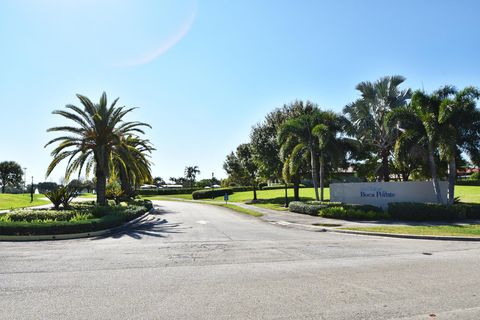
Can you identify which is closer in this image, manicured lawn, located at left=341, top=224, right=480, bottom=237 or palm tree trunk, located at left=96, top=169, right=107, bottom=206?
manicured lawn, located at left=341, top=224, right=480, bottom=237

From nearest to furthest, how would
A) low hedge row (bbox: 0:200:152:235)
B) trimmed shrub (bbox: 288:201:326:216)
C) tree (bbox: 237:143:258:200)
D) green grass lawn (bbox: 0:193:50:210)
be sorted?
1. low hedge row (bbox: 0:200:152:235)
2. trimmed shrub (bbox: 288:201:326:216)
3. green grass lawn (bbox: 0:193:50:210)
4. tree (bbox: 237:143:258:200)

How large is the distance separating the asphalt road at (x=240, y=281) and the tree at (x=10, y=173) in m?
96.3

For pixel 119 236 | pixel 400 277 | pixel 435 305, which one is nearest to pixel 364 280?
pixel 400 277

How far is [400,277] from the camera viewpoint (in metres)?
7.52

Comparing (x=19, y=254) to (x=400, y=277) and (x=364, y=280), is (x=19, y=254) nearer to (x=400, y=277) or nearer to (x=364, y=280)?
(x=364, y=280)

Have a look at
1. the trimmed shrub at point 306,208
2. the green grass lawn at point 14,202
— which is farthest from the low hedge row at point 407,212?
the green grass lawn at point 14,202

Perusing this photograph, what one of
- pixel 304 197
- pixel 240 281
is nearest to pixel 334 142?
pixel 304 197

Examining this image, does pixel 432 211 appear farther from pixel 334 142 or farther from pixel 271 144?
pixel 271 144

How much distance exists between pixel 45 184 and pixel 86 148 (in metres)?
118

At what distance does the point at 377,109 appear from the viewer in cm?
2877

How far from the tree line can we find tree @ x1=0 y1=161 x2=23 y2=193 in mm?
82191

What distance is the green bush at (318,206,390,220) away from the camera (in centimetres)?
2130

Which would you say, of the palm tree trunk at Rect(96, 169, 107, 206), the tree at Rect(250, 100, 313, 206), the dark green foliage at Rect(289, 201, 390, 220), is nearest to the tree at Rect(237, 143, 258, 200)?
the tree at Rect(250, 100, 313, 206)

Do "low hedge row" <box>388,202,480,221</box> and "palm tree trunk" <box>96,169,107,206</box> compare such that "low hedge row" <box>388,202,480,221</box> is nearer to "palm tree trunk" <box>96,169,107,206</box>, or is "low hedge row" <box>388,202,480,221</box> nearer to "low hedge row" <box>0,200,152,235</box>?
"low hedge row" <box>0,200,152,235</box>
